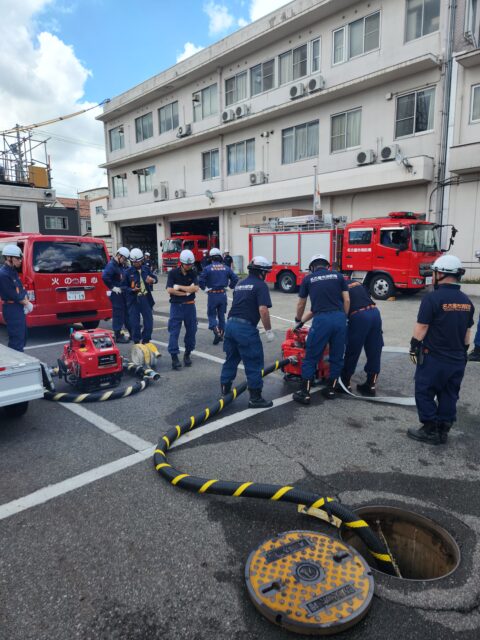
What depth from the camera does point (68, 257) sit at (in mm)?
8078

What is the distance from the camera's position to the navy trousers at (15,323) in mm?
6089

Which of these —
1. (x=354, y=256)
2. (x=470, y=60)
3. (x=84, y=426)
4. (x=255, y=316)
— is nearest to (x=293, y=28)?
(x=470, y=60)

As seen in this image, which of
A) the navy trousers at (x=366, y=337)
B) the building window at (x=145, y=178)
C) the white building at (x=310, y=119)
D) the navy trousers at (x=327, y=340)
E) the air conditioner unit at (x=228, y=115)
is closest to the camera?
the navy trousers at (x=327, y=340)

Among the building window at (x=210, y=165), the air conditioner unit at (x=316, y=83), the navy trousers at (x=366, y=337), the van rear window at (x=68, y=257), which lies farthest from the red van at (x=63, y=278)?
the building window at (x=210, y=165)

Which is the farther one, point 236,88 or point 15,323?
point 236,88

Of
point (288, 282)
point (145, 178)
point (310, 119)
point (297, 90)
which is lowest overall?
point (288, 282)

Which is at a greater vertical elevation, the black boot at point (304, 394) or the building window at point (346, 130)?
the building window at point (346, 130)

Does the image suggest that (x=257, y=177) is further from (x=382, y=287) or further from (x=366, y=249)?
(x=382, y=287)

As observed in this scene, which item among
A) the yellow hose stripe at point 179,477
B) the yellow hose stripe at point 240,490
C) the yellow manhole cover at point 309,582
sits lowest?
the yellow manhole cover at point 309,582

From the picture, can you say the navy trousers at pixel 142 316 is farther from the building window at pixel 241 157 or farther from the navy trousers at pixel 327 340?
the building window at pixel 241 157

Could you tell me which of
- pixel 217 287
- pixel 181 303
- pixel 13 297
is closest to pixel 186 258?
pixel 181 303

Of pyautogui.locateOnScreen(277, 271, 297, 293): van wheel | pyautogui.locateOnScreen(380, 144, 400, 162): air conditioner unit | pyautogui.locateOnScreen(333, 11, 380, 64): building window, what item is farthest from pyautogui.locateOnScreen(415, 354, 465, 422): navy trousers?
pyautogui.locateOnScreen(333, 11, 380, 64): building window

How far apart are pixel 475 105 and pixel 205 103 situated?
15.0 meters

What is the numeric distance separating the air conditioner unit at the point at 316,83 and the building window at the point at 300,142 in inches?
54.3
